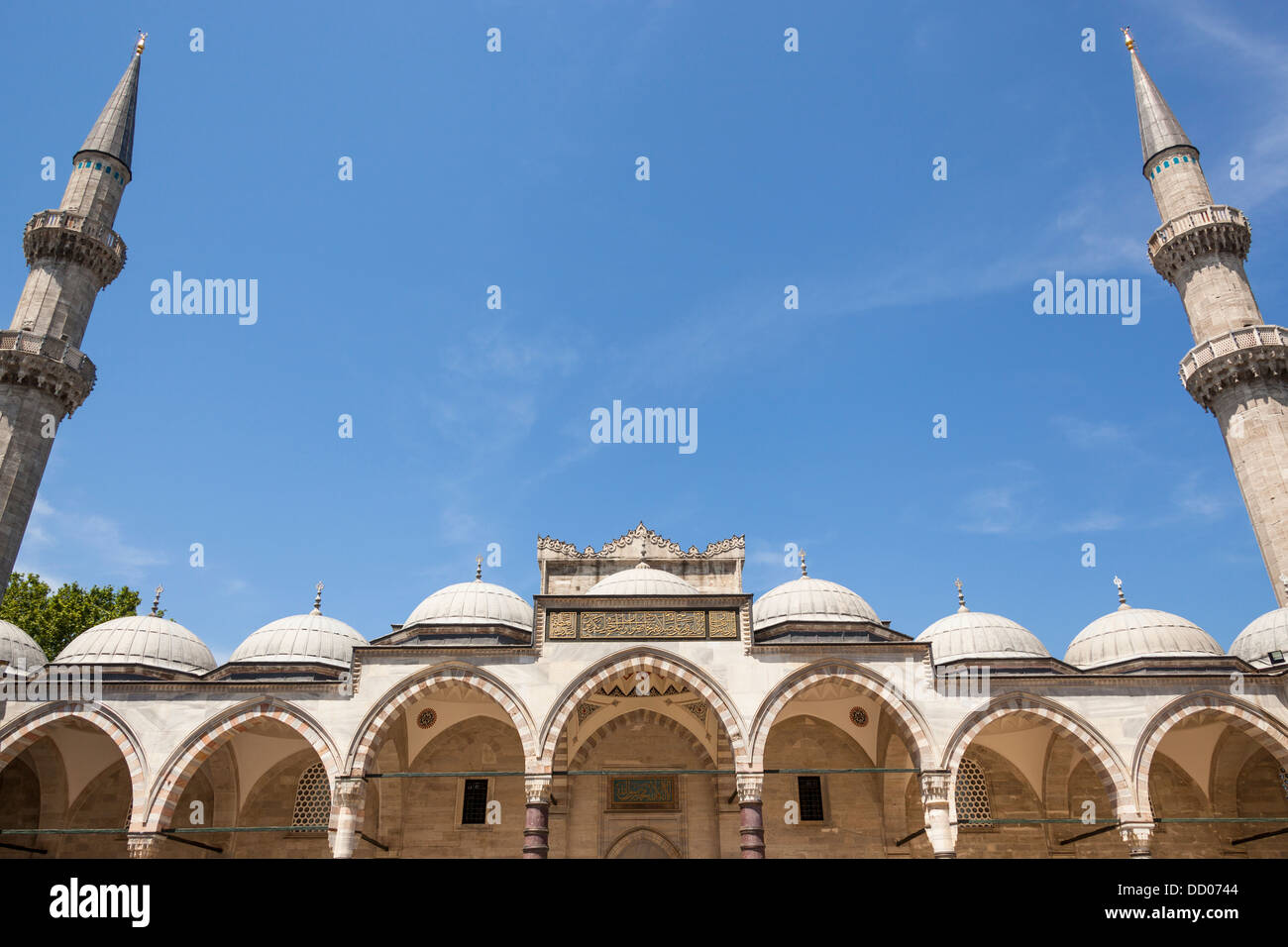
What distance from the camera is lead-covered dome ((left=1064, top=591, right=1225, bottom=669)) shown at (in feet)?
55.6

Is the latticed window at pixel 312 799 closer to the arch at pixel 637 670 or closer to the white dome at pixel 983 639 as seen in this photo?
the arch at pixel 637 670

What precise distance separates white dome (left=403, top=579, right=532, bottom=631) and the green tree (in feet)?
35.7

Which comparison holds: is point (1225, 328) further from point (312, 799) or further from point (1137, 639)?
point (312, 799)

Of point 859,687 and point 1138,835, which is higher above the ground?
point 859,687

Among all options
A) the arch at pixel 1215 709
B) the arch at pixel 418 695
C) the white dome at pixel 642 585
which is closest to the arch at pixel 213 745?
the arch at pixel 418 695

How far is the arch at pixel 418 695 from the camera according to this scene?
14844 mm

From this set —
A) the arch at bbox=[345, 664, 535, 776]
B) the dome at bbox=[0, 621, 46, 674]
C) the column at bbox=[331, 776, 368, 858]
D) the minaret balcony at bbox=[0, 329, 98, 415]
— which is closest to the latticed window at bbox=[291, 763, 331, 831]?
the column at bbox=[331, 776, 368, 858]

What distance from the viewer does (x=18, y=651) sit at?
16.8m

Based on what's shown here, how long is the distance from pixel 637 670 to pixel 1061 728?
298 inches

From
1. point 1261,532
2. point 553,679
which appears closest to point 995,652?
point 1261,532

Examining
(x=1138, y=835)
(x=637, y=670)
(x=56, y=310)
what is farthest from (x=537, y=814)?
(x=56, y=310)

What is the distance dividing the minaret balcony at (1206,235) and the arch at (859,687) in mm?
14017
